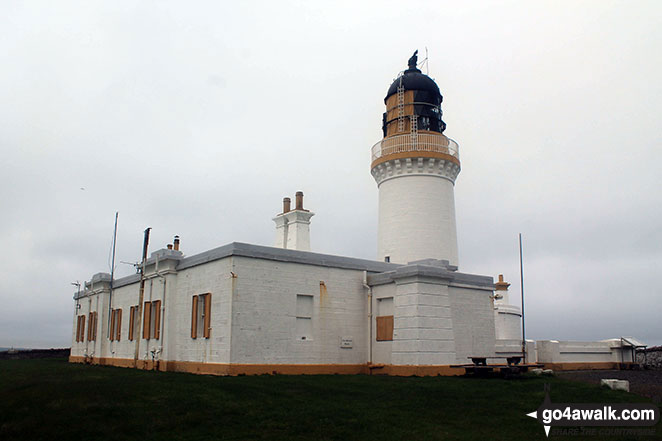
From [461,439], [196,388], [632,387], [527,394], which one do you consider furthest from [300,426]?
[632,387]

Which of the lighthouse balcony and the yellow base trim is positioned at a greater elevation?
the lighthouse balcony

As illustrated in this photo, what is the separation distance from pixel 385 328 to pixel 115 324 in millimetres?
14931

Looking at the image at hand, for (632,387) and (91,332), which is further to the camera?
(91,332)

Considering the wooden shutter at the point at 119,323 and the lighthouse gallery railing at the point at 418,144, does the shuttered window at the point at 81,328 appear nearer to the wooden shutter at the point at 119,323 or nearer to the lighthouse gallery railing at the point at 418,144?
the wooden shutter at the point at 119,323

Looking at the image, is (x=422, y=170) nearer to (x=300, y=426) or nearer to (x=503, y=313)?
(x=503, y=313)

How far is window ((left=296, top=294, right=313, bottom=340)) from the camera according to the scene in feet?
67.4

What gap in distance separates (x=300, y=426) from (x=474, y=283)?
541 inches

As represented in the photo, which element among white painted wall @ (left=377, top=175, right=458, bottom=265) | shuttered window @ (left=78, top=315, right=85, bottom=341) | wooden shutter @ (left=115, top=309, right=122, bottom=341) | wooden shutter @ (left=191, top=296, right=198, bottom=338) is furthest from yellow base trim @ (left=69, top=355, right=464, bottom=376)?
shuttered window @ (left=78, top=315, right=85, bottom=341)

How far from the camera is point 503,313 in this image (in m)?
34.1

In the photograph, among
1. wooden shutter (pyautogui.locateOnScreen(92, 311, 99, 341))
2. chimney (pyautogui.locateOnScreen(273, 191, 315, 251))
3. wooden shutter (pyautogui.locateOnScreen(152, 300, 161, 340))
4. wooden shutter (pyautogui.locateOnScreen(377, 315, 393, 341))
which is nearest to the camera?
wooden shutter (pyautogui.locateOnScreen(377, 315, 393, 341))

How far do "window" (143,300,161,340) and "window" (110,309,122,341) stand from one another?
4842mm

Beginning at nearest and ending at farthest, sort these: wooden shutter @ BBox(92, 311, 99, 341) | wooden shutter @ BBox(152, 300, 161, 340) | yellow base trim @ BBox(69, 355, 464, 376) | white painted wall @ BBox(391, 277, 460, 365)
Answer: yellow base trim @ BBox(69, 355, 464, 376) < white painted wall @ BBox(391, 277, 460, 365) < wooden shutter @ BBox(152, 300, 161, 340) < wooden shutter @ BBox(92, 311, 99, 341)

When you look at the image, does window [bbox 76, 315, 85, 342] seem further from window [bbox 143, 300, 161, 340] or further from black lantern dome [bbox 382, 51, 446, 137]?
black lantern dome [bbox 382, 51, 446, 137]

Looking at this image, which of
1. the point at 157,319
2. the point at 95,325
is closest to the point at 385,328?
the point at 157,319
